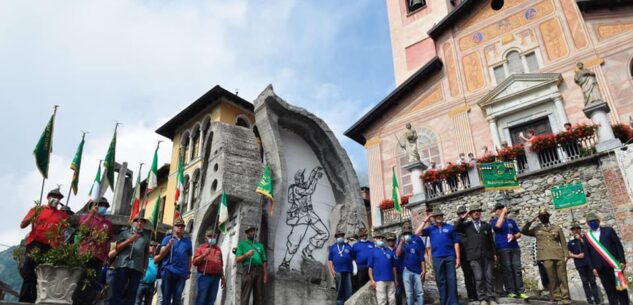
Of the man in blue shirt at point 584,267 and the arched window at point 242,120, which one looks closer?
the man in blue shirt at point 584,267

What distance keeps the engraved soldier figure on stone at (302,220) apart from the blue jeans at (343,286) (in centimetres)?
96

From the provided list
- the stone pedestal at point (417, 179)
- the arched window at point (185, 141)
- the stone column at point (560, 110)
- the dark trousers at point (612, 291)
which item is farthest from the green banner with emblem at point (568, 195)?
the arched window at point (185, 141)

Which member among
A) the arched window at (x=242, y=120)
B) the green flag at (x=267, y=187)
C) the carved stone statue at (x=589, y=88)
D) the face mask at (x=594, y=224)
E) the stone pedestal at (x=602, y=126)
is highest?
the arched window at (x=242, y=120)

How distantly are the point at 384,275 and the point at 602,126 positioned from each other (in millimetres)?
9581

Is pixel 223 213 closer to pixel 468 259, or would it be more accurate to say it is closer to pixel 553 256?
pixel 468 259

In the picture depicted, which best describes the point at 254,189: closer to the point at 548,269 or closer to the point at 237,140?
the point at 237,140

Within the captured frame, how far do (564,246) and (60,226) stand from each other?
Answer: 704cm

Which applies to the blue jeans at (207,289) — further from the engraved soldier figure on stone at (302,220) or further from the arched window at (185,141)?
the arched window at (185,141)

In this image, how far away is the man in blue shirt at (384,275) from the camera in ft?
19.9

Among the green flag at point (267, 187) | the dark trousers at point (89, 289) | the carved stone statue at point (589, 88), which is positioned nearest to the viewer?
the dark trousers at point (89, 289)

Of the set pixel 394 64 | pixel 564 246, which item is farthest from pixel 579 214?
pixel 394 64

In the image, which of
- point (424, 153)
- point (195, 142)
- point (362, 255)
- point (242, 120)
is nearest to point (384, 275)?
point (362, 255)

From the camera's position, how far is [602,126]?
12125 mm

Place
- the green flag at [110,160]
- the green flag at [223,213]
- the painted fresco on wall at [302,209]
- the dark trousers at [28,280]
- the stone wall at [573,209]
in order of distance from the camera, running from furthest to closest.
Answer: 1. the stone wall at [573,209]
2. the green flag at [110,160]
3. the painted fresco on wall at [302,209]
4. the green flag at [223,213]
5. the dark trousers at [28,280]
